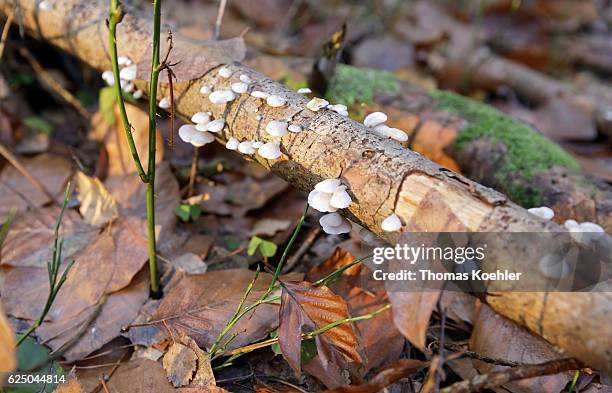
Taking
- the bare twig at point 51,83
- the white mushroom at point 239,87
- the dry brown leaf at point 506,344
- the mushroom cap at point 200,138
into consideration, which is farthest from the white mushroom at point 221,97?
the bare twig at point 51,83

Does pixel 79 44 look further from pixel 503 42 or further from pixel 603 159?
pixel 503 42

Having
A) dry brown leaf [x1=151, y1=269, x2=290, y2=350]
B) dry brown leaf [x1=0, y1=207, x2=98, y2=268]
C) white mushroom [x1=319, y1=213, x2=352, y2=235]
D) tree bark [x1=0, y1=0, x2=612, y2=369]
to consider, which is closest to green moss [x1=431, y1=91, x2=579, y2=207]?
tree bark [x1=0, y1=0, x2=612, y2=369]

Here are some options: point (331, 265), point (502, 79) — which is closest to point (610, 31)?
point (502, 79)

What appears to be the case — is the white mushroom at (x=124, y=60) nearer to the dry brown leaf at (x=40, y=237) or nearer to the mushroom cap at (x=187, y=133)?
the mushroom cap at (x=187, y=133)

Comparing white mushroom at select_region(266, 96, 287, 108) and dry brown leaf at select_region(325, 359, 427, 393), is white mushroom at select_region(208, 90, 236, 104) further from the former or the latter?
dry brown leaf at select_region(325, 359, 427, 393)

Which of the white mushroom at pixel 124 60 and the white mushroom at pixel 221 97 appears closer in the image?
the white mushroom at pixel 221 97
